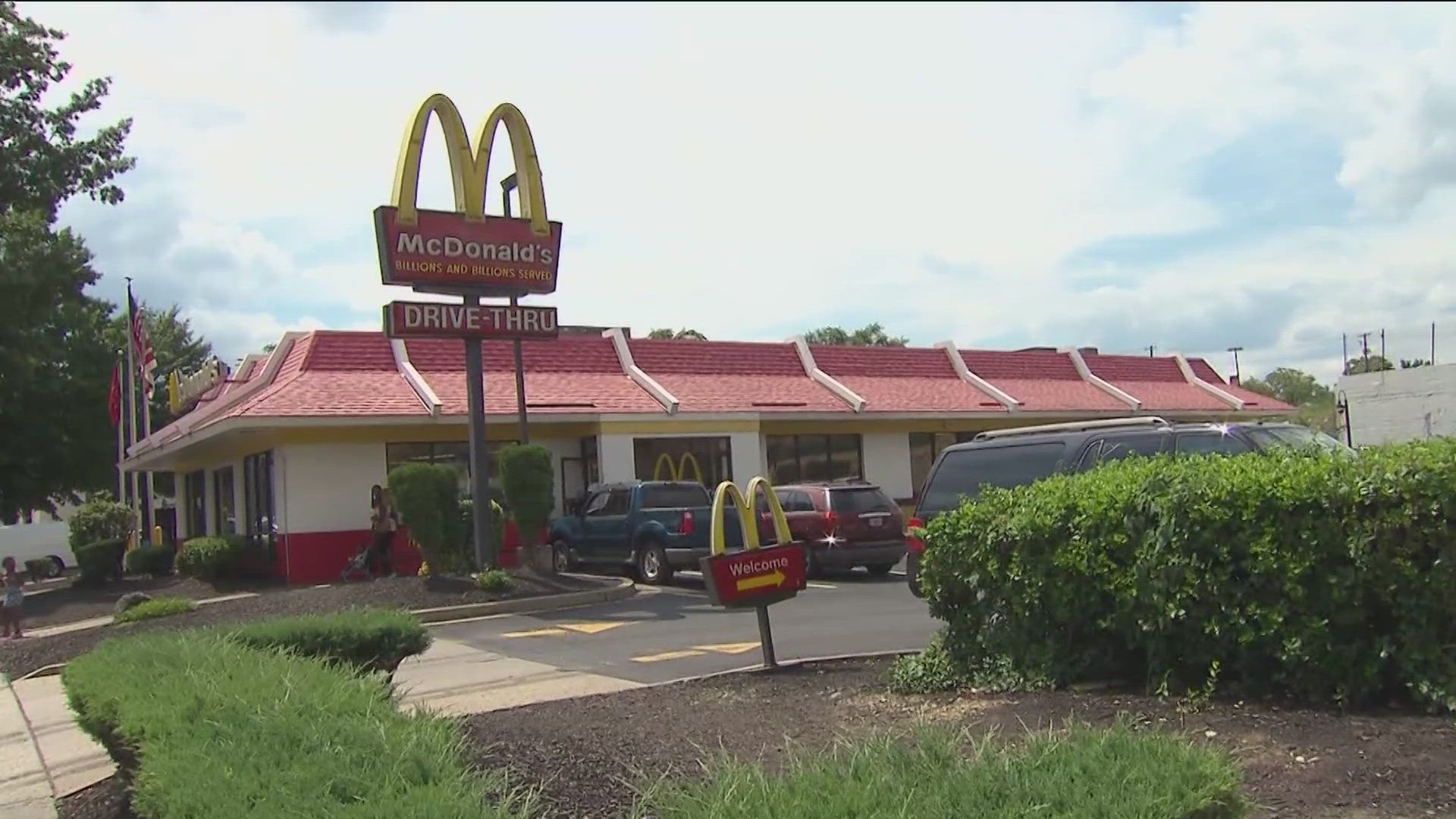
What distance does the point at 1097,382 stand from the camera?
36156mm

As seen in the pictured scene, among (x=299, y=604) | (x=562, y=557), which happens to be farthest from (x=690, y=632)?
(x=562, y=557)

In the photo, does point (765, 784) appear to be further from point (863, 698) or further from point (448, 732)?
point (863, 698)

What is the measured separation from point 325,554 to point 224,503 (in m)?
7.54

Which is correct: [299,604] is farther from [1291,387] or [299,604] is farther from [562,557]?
[1291,387]

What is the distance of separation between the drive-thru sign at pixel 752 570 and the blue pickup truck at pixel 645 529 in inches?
376

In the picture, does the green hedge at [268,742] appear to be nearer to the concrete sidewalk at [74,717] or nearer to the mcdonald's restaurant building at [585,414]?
the concrete sidewalk at [74,717]

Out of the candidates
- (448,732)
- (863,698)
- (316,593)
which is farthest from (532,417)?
(448,732)

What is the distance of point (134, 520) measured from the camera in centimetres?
3850

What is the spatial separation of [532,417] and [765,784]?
21.0 meters

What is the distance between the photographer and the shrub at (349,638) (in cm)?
748

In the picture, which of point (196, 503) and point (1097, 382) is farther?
point (1097, 382)

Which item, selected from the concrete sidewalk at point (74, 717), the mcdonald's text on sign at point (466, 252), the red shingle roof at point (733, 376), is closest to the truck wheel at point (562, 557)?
the mcdonald's text on sign at point (466, 252)

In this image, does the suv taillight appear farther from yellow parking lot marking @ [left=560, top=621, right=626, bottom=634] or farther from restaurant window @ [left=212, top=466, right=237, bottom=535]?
restaurant window @ [left=212, top=466, right=237, bottom=535]

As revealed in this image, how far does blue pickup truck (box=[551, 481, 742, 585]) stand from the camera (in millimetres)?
19984
